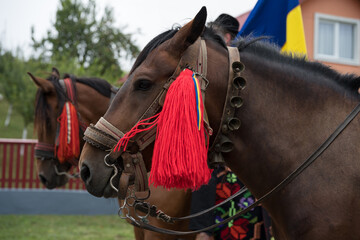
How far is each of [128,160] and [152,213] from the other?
→ 33.7 inches

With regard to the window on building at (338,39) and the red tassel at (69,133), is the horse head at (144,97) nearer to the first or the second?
the red tassel at (69,133)

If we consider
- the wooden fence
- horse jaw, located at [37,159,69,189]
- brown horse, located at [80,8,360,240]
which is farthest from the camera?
the wooden fence

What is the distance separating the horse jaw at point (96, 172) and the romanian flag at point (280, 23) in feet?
6.86

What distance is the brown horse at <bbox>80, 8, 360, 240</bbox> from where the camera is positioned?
178 cm

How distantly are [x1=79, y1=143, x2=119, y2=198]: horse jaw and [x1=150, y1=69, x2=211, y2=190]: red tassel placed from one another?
22cm

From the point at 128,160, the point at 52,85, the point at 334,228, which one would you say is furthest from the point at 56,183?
the point at 334,228

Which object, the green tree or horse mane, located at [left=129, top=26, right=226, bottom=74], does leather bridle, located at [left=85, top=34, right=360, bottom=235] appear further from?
the green tree

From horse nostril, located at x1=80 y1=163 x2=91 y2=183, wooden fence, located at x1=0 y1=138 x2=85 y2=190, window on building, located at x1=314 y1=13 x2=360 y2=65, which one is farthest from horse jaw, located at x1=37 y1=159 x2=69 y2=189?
window on building, located at x1=314 y1=13 x2=360 y2=65

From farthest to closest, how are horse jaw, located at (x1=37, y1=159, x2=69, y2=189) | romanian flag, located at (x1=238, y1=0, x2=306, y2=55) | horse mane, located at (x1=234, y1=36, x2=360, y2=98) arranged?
horse jaw, located at (x1=37, y1=159, x2=69, y2=189), romanian flag, located at (x1=238, y1=0, x2=306, y2=55), horse mane, located at (x1=234, y1=36, x2=360, y2=98)

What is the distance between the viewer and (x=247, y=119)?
6.33 feet

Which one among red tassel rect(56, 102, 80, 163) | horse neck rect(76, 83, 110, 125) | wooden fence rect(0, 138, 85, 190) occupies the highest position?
horse neck rect(76, 83, 110, 125)

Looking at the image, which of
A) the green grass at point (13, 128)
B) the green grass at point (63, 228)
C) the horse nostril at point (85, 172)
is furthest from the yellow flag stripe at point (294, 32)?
the green grass at point (13, 128)

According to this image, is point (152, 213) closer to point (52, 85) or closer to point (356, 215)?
point (356, 215)

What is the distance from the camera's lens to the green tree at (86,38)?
18531 millimetres
